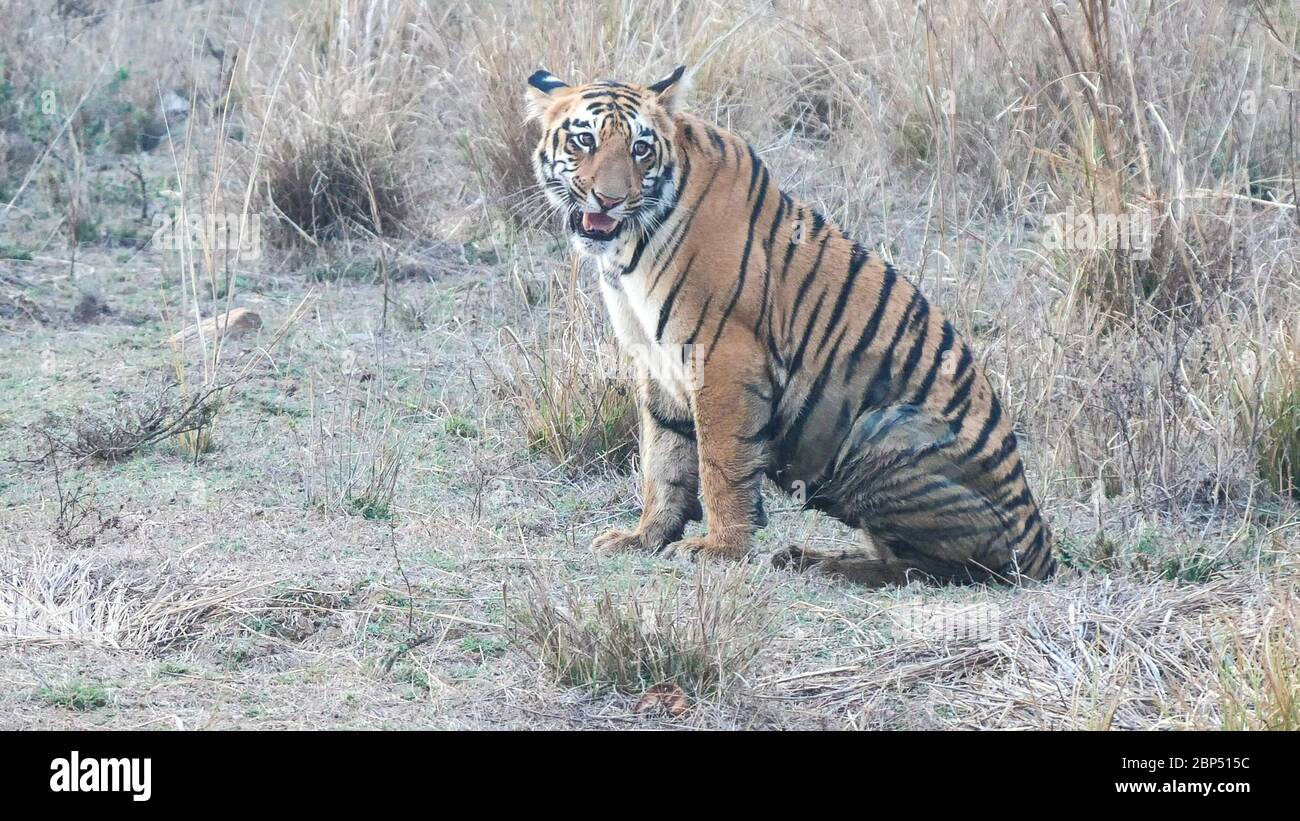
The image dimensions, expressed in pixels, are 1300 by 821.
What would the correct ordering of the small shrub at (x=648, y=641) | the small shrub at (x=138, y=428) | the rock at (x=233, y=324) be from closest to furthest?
the small shrub at (x=648, y=641), the small shrub at (x=138, y=428), the rock at (x=233, y=324)

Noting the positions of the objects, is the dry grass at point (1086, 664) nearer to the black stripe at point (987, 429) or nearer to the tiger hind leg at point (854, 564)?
the tiger hind leg at point (854, 564)

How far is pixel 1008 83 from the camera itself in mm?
7672

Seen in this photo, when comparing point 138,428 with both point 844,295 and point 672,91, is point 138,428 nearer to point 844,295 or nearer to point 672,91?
point 672,91

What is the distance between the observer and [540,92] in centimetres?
507

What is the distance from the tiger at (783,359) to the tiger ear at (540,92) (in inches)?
4.4

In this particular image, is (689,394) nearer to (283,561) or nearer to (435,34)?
(283,561)

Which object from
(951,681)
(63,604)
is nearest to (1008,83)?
(951,681)

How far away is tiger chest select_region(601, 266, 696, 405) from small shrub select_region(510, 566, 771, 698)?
0.98 m

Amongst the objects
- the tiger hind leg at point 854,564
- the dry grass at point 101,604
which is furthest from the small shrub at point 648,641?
the dry grass at point 101,604

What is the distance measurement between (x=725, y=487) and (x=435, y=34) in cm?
423

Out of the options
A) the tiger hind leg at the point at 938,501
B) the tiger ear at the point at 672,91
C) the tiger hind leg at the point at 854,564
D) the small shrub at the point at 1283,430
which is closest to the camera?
the tiger hind leg at the point at 938,501

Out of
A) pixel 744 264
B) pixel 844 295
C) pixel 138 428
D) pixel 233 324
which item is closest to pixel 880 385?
pixel 844 295

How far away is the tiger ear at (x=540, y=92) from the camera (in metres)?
5.07

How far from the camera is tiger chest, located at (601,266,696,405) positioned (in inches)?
189
